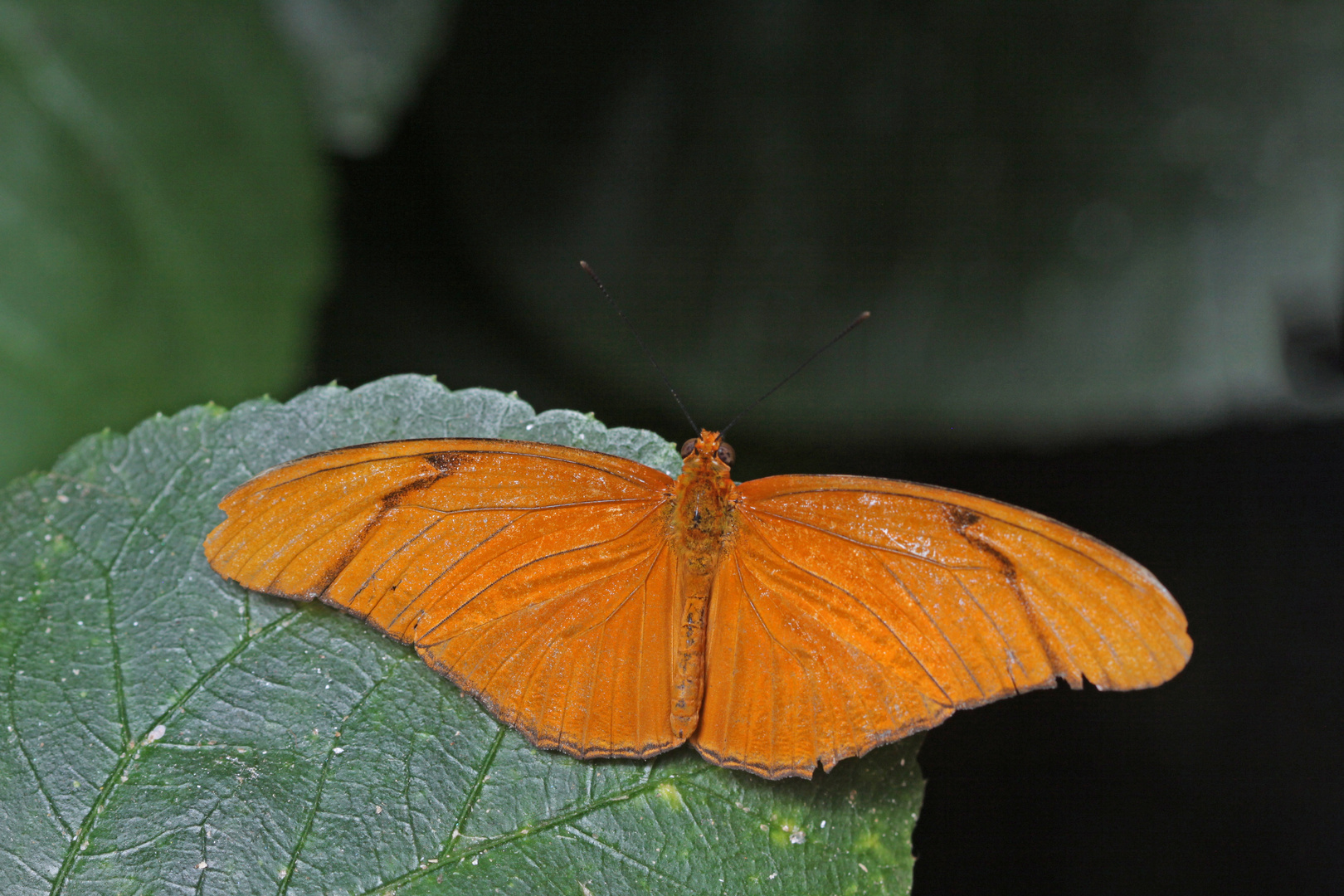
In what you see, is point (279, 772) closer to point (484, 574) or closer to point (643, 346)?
point (484, 574)

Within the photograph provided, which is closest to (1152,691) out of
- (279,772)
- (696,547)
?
(696,547)

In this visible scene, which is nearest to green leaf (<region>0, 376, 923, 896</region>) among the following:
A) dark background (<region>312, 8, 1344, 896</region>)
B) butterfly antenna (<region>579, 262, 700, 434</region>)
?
butterfly antenna (<region>579, 262, 700, 434</region>)

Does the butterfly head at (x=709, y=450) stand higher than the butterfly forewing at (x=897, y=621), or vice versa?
the butterfly head at (x=709, y=450)

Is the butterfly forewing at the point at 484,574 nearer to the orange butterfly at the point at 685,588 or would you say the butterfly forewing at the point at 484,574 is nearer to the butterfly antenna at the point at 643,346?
the orange butterfly at the point at 685,588

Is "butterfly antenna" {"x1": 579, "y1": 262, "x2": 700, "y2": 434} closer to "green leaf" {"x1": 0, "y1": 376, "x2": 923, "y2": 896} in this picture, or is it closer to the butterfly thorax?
the butterfly thorax

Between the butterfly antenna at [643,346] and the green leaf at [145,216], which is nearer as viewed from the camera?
the butterfly antenna at [643,346]

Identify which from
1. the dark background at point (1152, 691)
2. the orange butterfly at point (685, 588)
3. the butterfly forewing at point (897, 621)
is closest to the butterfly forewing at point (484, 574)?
the orange butterfly at point (685, 588)
